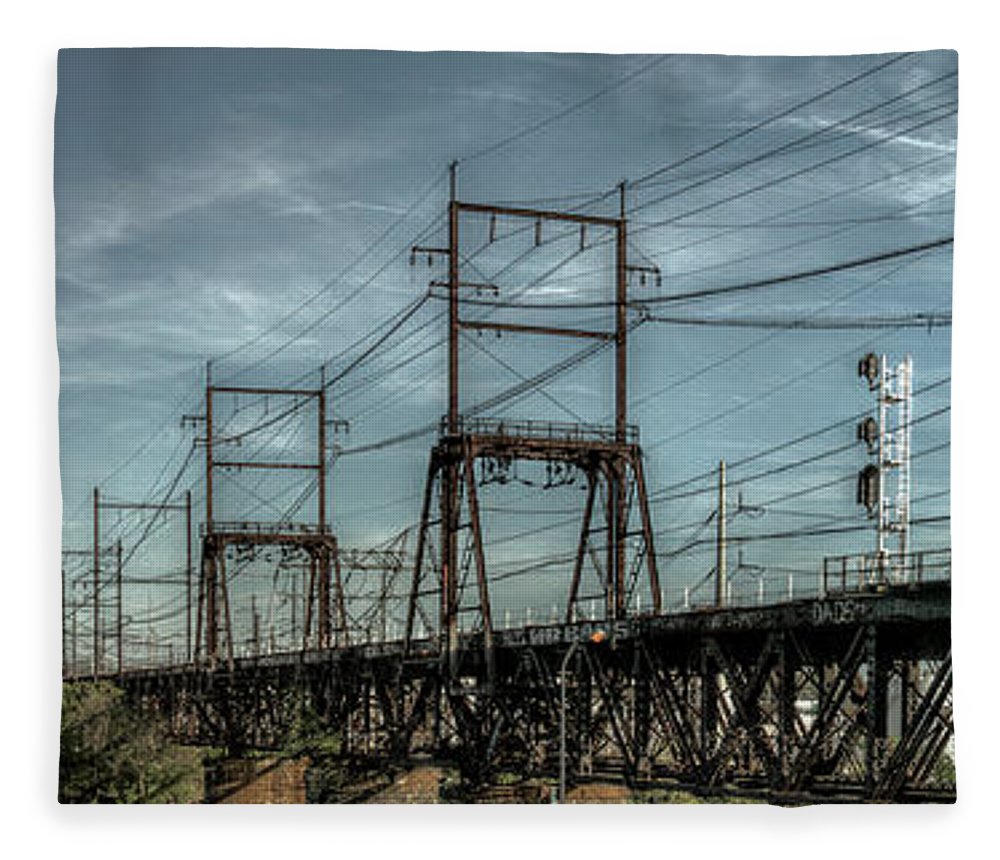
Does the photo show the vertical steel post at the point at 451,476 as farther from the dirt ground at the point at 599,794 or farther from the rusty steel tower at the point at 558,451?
the dirt ground at the point at 599,794

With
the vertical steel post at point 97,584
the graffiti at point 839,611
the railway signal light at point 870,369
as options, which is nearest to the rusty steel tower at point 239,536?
the vertical steel post at point 97,584

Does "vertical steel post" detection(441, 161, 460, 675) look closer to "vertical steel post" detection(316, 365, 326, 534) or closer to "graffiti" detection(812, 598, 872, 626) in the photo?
"vertical steel post" detection(316, 365, 326, 534)

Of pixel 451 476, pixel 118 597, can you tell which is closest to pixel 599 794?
pixel 451 476

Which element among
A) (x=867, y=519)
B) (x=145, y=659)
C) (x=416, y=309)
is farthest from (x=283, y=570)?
(x=867, y=519)

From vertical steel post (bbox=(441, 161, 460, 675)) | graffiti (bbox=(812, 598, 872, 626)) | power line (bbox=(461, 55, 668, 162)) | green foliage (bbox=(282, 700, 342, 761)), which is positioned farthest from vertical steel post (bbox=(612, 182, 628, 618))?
green foliage (bbox=(282, 700, 342, 761))

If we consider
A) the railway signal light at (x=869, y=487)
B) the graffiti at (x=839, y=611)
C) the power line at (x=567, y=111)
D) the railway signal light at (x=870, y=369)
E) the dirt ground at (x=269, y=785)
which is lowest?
the dirt ground at (x=269, y=785)
